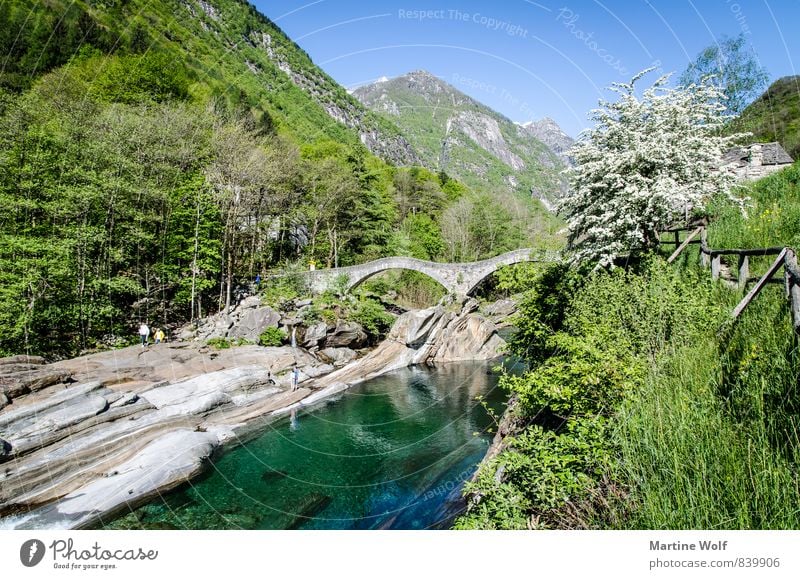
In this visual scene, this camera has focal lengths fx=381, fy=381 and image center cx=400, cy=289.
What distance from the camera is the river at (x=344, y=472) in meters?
7.64

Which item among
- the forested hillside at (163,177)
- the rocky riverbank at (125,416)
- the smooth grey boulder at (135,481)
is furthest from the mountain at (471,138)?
the smooth grey boulder at (135,481)

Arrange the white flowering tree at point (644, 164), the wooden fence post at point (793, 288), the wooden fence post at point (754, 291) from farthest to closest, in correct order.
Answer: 1. the white flowering tree at point (644, 164)
2. the wooden fence post at point (754, 291)
3. the wooden fence post at point (793, 288)

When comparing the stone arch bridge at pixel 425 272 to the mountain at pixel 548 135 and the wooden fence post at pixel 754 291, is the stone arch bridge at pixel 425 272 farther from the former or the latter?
the wooden fence post at pixel 754 291

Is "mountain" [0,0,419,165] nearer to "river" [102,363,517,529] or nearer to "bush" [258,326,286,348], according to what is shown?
"bush" [258,326,286,348]

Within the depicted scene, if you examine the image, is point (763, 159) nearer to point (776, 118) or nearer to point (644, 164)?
point (776, 118)

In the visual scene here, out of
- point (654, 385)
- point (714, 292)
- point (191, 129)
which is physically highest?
point (191, 129)

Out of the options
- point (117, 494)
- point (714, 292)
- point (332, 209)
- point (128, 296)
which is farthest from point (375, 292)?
point (714, 292)

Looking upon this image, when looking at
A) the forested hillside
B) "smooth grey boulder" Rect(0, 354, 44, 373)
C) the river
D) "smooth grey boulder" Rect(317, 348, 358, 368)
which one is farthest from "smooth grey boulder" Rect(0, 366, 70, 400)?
"smooth grey boulder" Rect(317, 348, 358, 368)

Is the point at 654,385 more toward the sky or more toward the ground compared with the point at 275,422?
more toward the sky

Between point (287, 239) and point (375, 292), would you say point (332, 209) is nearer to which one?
point (287, 239)

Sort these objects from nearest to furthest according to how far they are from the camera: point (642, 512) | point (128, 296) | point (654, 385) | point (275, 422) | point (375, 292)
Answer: point (642, 512)
point (654, 385)
point (275, 422)
point (128, 296)
point (375, 292)

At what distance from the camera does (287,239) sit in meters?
28.4

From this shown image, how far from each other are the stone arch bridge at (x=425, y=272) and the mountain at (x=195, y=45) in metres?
12.8

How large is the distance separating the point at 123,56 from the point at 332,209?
1968 cm
